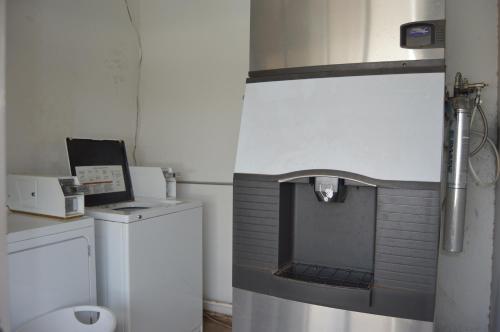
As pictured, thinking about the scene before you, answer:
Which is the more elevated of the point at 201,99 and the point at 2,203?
the point at 201,99

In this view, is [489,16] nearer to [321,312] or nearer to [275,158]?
[275,158]

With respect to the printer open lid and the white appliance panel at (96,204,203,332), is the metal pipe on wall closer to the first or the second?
the white appliance panel at (96,204,203,332)

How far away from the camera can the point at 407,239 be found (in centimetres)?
90

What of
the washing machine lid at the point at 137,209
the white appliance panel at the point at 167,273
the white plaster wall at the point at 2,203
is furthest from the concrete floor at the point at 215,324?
the white plaster wall at the point at 2,203

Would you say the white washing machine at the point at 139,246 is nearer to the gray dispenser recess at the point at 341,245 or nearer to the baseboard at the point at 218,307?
the baseboard at the point at 218,307

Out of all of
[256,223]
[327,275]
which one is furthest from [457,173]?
[256,223]

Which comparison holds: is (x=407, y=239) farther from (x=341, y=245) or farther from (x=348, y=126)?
(x=348, y=126)

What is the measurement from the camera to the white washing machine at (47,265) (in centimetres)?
124

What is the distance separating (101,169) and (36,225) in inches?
25.9

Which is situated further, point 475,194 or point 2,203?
point 475,194

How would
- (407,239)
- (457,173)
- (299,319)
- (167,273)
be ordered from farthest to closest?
1. (167,273)
2. (457,173)
3. (299,319)
4. (407,239)

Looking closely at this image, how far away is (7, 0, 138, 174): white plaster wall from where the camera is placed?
1776 millimetres

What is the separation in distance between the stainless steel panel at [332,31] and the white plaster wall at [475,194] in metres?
0.75

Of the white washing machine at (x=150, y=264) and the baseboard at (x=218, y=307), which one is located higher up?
the white washing machine at (x=150, y=264)
